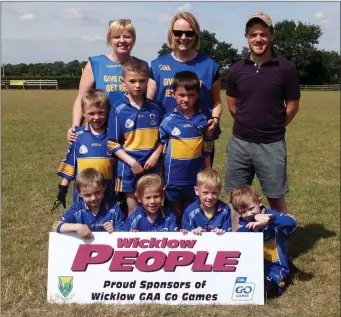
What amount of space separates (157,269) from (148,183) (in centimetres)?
75

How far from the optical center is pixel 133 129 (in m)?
4.35

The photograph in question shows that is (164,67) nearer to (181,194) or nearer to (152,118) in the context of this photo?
(152,118)

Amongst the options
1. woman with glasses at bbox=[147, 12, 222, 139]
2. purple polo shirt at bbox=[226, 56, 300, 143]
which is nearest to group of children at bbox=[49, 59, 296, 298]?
woman with glasses at bbox=[147, 12, 222, 139]

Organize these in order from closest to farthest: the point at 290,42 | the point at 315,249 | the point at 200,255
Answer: the point at 200,255 → the point at 315,249 → the point at 290,42

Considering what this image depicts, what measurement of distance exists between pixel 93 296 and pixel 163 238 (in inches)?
30.7

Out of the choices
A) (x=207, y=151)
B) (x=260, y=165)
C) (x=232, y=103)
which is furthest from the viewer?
(x=232, y=103)

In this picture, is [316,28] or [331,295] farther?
[316,28]

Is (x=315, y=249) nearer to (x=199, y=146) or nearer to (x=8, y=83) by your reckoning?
(x=199, y=146)

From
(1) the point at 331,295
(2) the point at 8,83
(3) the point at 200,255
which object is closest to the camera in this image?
(3) the point at 200,255

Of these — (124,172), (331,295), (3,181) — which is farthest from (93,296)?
(3,181)

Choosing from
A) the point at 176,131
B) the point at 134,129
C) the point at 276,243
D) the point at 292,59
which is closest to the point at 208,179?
the point at 176,131

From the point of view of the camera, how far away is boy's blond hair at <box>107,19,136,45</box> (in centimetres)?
441

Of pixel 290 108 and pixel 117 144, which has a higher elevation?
pixel 290 108

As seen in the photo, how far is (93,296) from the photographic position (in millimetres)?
4066
